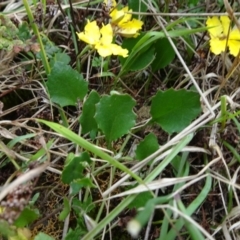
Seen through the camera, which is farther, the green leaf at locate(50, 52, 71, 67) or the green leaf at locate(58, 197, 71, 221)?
the green leaf at locate(50, 52, 71, 67)

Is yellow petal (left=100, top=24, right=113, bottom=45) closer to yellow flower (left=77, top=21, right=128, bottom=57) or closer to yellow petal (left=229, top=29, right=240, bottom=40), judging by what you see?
yellow flower (left=77, top=21, right=128, bottom=57)

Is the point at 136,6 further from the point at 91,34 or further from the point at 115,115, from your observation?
the point at 115,115

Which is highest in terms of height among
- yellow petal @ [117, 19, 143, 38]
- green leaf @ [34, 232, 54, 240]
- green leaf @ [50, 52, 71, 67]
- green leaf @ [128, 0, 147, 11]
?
green leaf @ [128, 0, 147, 11]

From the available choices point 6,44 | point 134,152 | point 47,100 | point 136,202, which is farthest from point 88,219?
point 6,44

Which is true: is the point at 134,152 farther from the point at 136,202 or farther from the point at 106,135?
the point at 136,202

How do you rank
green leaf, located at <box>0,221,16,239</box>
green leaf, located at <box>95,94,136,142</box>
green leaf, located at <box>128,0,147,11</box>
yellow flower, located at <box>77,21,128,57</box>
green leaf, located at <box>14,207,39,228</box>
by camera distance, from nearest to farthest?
green leaf, located at <box>0,221,16,239</box>, green leaf, located at <box>14,207,39,228</box>, green leaf, located at <box>95,94,136,142</box>, yellow flower, located at <box>77,21,128,57</box>, green leaf, located at <box>128,0,147,11</box>

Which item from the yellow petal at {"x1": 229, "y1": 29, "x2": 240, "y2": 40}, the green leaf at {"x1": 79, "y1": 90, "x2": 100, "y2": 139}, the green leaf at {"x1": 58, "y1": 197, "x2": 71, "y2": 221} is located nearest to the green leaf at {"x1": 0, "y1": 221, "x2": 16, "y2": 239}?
the green leaf at {"x1": 58, "y1": 197, "x2": 71, "y2": 221}

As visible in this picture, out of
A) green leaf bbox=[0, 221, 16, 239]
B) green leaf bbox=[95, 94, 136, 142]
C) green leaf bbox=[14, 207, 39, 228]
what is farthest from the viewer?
green leaf bbox=[95, 94, 136, 142]

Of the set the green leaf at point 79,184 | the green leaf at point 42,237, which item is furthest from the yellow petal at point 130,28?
the green leaf at point 42,237
